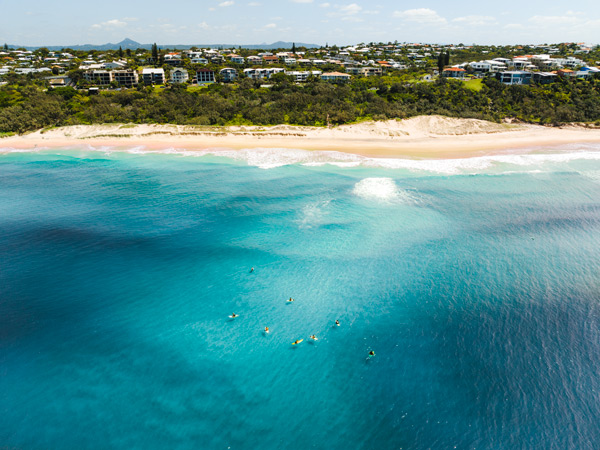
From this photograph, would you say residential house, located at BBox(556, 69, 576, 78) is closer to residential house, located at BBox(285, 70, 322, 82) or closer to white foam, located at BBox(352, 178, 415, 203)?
residential house, located at BBox(285, 70, 322, 82)

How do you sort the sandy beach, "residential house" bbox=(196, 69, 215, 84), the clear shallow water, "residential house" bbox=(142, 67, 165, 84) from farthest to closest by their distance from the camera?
"residential house" bbox=(196, 69, 215, 84) → "residential house" bbox=(142, 67, 165, 84) → the sandy beach → the clear shallow water

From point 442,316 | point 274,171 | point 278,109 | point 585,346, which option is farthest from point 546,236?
point 278,109

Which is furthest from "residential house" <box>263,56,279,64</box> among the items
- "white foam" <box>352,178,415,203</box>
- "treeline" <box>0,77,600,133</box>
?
"white foam" <box>352,178,415,203</box>

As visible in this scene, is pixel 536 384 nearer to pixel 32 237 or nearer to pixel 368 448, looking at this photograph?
pixel 368 448

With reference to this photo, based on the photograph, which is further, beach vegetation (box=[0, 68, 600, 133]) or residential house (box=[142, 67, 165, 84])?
residential house (box=[142, 67, 165, 84])

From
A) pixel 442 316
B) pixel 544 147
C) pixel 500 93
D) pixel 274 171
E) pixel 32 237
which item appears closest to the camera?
pixel 442 316

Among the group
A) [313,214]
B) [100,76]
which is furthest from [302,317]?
[100,76]
